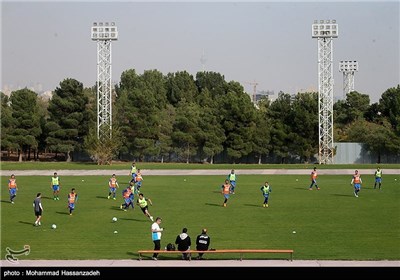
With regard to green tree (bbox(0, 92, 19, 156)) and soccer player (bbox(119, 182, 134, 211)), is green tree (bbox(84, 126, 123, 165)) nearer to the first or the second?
green tree (bbox(0, 92, 19, 156))

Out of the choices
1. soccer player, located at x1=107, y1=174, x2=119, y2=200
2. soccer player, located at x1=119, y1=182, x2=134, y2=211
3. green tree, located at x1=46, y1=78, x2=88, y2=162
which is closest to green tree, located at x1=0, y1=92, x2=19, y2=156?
green tree, located at x1=46, y1=78, x2=88, y2=162

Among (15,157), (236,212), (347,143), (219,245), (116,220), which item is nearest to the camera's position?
(219,245)

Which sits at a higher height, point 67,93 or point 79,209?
point 67,93

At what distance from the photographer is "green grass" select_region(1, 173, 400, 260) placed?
22.3 m

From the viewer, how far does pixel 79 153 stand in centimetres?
8738

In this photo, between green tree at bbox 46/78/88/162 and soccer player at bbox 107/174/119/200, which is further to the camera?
green tree at bbox 46/78/88/162

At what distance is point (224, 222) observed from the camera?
28047 millimetres

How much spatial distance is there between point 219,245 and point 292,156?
60972mm

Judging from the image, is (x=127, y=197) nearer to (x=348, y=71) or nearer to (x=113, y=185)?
(x=113, y=185)

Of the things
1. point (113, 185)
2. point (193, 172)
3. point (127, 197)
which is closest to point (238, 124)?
point (193, 172)

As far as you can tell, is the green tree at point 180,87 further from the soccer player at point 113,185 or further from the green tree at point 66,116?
the soccer player at point 113,185
